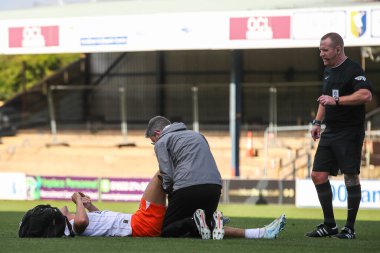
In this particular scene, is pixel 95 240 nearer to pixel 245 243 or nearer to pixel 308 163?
pixel 245 243

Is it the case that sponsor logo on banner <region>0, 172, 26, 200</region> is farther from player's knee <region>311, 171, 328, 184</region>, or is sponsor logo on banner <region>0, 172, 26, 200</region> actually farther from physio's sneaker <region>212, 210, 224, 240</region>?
physio's sneaker <region>212, 210, 224, 240</region>

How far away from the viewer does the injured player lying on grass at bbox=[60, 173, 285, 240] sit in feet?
31.5

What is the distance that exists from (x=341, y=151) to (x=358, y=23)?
49.2ft

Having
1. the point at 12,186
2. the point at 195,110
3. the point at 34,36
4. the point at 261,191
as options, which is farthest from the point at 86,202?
the point at 195,110

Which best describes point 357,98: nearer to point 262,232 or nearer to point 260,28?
point 262,232

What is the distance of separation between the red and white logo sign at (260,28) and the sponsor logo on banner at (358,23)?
1.66m

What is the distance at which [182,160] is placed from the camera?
977cm

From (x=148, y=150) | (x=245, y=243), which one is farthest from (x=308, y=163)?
(x=245, y=243)

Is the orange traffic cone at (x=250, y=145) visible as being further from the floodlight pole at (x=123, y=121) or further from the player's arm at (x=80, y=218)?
the player's arm at (x=80, y=218)

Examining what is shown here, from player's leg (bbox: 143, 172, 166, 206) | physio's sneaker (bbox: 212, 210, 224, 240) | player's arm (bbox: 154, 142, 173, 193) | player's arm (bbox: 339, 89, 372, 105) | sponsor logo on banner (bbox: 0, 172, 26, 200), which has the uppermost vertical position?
player's arm (bbox: 339, 89, 372, 105)

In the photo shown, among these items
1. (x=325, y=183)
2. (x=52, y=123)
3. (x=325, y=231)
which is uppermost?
(x=325, y=183)

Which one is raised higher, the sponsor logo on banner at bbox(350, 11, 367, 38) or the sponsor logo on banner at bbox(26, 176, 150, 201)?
the sponsor logo on banner at bbox(350, 11, 367, 38)

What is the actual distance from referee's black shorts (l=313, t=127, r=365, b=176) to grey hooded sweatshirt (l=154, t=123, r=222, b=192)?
1.33 meters

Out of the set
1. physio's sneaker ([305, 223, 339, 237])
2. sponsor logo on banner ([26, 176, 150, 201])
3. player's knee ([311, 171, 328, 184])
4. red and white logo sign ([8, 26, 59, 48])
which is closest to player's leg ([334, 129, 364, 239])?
physio's sneaker ([305, 223, 339, 237])
